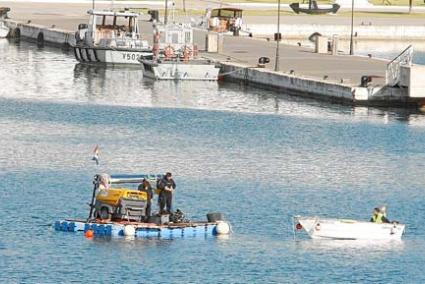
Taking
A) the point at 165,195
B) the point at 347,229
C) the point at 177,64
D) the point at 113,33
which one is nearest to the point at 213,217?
the point at 165,195

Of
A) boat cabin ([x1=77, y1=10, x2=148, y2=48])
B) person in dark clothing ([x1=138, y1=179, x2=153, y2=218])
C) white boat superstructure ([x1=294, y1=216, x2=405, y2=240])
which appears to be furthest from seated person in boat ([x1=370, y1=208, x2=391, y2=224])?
boat cabin ([x1=77, y1=10, x2=148, y2=48])

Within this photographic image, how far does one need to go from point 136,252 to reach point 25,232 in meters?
4.67

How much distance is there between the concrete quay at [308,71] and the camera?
330ft

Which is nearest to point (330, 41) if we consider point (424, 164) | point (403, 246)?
point (424, 164)

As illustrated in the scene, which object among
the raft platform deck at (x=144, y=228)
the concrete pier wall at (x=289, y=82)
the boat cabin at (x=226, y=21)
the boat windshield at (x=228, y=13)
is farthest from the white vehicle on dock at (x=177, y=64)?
the raft platform deck at (x=144, y=228)

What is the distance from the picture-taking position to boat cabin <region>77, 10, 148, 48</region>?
406 ft

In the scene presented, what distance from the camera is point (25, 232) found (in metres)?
60.1

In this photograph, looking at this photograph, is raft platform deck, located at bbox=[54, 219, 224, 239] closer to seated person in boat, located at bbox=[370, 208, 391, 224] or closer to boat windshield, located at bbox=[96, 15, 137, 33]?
seated person in boat, located at bbox=[370, 208, 391, 224]

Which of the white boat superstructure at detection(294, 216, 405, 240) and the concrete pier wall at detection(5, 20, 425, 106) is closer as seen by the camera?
the white boat superstructure at detection(294, 216, 405, 240)

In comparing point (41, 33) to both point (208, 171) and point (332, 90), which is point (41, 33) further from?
point (208, 171)

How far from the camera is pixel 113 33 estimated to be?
125750 millimetres

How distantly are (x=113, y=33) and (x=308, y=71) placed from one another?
19.8m

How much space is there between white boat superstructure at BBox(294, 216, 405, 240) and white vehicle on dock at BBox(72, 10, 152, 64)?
6125cm

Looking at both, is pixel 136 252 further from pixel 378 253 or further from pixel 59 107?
pixel 59 107
